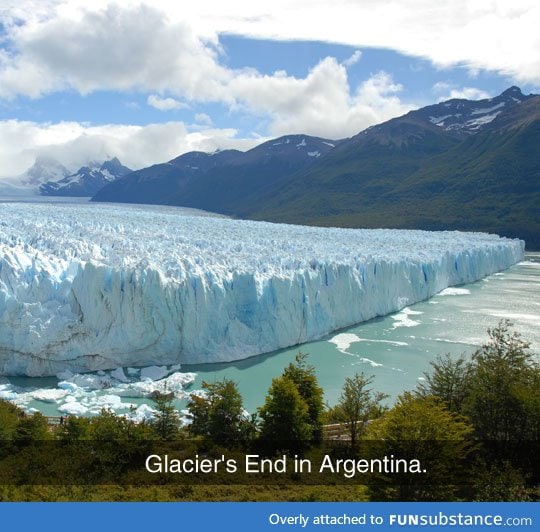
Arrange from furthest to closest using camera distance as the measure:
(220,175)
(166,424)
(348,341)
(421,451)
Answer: (220,175)
(348,341)
(166,424)
(421,451)

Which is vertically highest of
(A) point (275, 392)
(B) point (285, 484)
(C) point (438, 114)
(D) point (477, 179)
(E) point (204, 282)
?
(C) point (438, 114)

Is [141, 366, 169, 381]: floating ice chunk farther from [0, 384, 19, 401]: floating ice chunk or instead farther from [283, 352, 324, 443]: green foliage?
[283, 352, 324, 443]: green foliage

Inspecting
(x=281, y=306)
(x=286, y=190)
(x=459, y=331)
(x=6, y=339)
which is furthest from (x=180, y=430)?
(x=286, y=190)

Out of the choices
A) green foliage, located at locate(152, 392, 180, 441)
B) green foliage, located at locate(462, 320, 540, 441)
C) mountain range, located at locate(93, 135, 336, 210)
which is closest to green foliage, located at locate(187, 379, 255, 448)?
green foliage, located at locate(152, 392, 180, 441)

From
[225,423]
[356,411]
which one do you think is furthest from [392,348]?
[225,423]

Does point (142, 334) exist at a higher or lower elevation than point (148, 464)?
higher

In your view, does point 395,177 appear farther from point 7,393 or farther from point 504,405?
point 504,405

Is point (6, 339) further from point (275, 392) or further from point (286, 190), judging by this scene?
point (286, 190)
